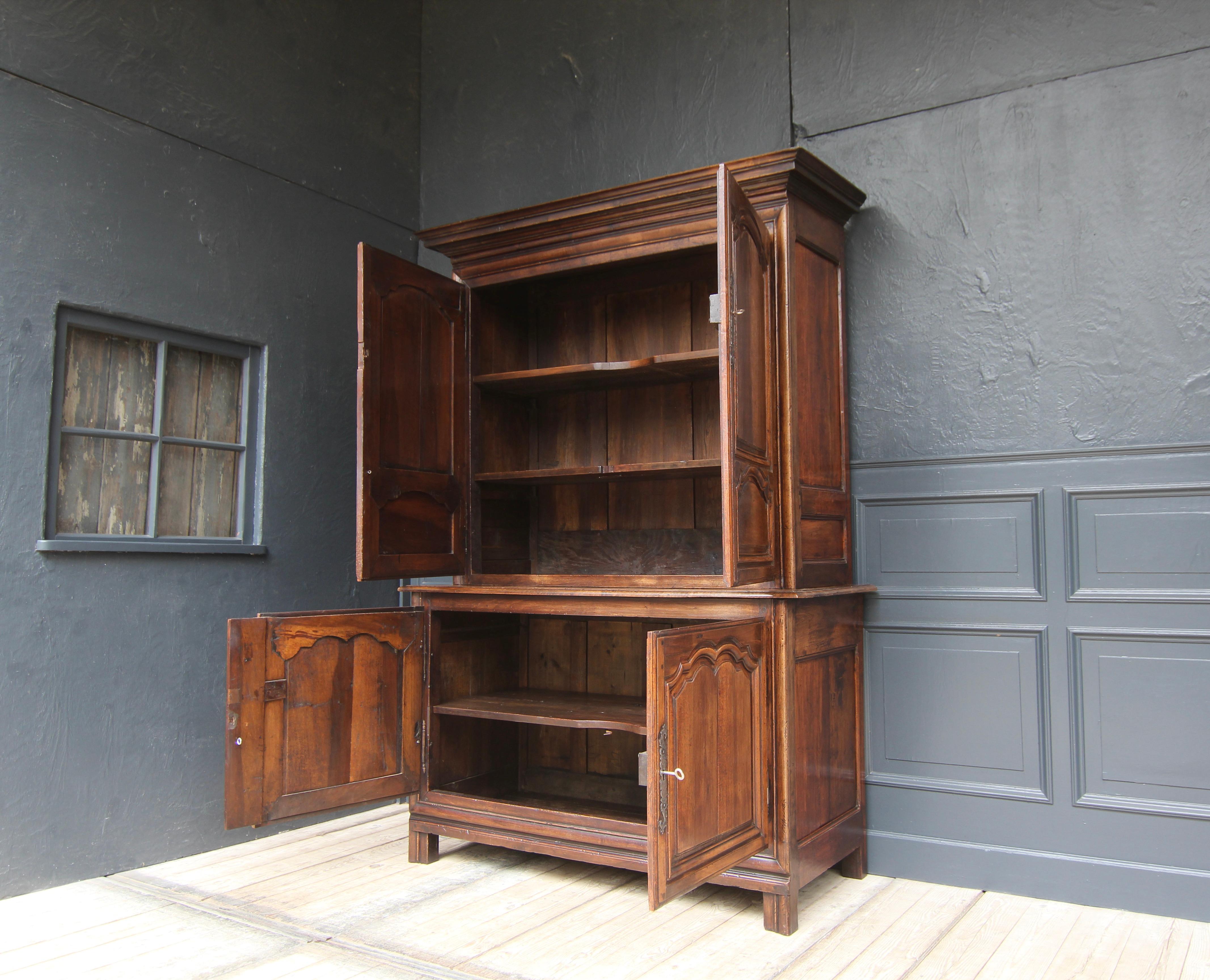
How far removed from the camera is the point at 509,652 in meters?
3.81

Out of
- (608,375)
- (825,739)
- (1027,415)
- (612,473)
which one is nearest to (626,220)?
(608,375)

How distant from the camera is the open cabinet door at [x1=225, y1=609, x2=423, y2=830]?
109 inches

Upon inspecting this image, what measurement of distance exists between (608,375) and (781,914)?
5.98 feet

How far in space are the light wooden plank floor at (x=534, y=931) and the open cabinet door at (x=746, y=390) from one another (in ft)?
3.29

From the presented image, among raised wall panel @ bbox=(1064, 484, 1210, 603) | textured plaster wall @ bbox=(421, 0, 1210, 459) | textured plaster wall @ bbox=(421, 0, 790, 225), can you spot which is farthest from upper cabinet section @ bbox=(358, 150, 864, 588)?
raised wall panel @ bbox=(1064, 484, 1210, 603)

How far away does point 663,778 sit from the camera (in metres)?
2.24

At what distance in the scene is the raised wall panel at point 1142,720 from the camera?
2699 mm

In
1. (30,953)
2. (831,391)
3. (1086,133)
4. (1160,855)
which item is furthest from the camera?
(831,391)

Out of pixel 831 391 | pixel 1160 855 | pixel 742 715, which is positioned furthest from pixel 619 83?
pixel 1160 855

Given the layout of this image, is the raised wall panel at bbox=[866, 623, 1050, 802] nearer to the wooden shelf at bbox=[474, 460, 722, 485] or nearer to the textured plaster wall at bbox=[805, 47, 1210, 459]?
the textured plaster wall at bbox=[805, 47, 1210, 459]

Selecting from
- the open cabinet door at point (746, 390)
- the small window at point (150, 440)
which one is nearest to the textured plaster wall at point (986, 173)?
the open cabinet door at point (746, 390)

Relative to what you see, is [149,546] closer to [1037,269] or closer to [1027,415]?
[1027,415]

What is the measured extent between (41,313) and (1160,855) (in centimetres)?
382

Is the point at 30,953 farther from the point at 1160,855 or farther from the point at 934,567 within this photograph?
the point at 1160,855
